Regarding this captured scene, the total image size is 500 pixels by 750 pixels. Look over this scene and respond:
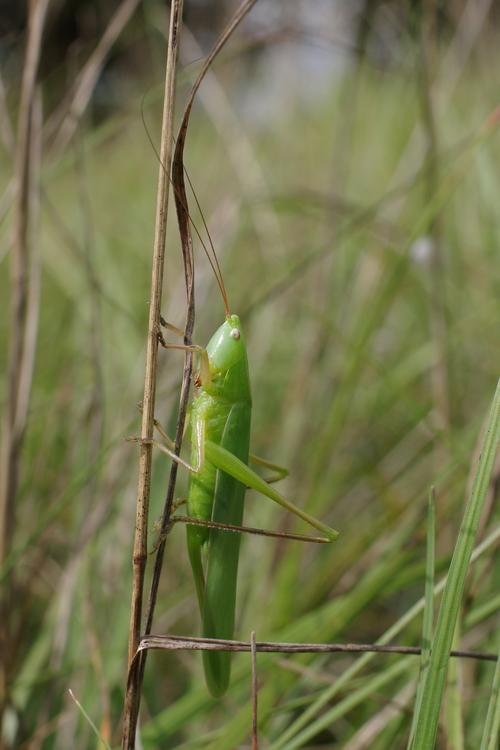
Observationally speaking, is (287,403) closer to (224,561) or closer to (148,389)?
(224,561)

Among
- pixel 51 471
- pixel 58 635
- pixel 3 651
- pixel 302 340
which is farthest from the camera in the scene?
pixel 302 340

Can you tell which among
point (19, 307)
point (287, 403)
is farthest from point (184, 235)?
point (287, 403)

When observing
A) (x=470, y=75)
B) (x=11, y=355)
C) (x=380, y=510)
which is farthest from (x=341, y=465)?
(x=470, y=75)

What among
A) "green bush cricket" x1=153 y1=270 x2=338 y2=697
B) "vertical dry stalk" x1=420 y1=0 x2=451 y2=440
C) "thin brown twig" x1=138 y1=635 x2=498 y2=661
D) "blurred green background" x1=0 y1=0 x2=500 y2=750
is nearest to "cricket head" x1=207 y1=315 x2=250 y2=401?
"green bush cricket" x1=153 y1=270 x2=338 y2=697

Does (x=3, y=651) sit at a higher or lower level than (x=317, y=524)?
lower

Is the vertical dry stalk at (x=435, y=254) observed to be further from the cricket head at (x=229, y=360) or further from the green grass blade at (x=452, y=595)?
the green grass blade at (x=452, y=595)

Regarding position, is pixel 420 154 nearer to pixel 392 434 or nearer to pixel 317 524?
pixel 392 434

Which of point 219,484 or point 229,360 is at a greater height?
point 229,360
